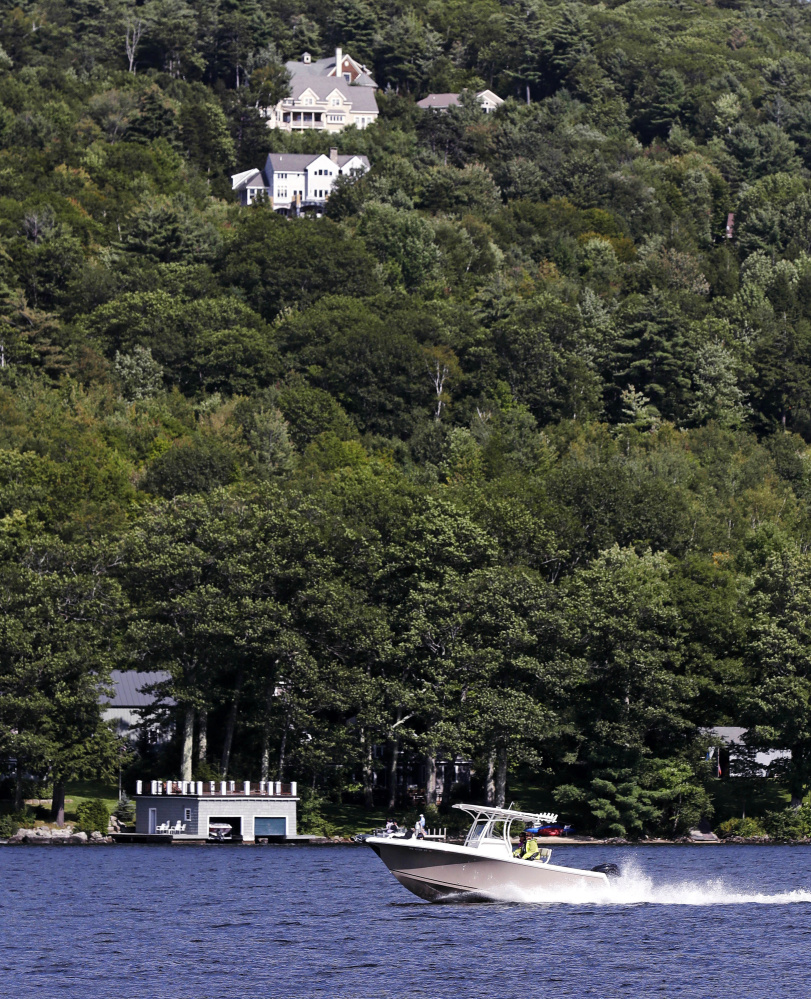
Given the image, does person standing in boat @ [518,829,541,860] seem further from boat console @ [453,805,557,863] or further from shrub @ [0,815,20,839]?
shrub @ [0,815,20,839]

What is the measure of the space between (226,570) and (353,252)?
3366 inches

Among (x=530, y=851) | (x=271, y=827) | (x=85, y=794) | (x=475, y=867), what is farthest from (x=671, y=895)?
(x=85, y=794)

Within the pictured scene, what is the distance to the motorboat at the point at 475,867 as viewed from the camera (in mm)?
55406

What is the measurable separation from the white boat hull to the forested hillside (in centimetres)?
3138

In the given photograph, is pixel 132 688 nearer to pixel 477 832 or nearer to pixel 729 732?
pixel 729 732

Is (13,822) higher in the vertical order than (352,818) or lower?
lower

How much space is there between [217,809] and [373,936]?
130 feet

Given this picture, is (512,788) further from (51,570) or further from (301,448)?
(301,448)

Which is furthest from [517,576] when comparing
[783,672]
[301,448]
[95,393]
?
[95,393]

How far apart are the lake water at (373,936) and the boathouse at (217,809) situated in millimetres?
14700

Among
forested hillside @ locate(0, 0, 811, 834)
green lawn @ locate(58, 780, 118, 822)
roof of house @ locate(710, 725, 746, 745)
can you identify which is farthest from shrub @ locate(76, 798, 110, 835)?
roof of house @ locate(710, 725, 746, 745)

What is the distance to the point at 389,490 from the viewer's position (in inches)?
4122

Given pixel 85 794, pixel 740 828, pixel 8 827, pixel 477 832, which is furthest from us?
pixel 85 794

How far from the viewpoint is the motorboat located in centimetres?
5541
